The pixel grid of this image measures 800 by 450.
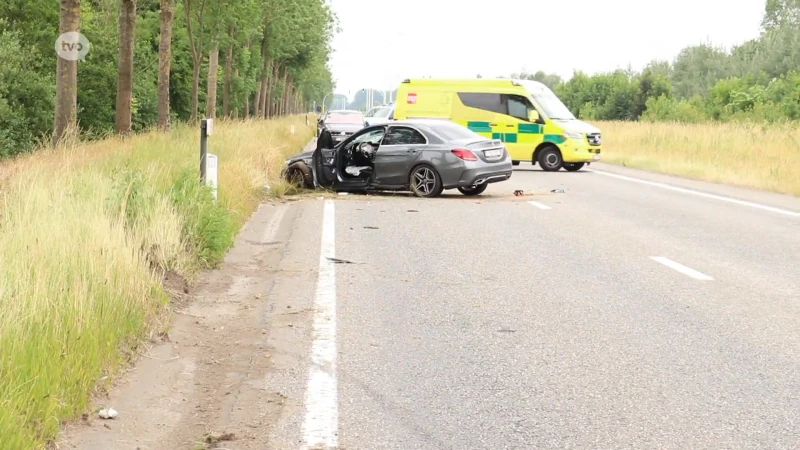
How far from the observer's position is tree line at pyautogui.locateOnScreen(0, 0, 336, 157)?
3638 cm

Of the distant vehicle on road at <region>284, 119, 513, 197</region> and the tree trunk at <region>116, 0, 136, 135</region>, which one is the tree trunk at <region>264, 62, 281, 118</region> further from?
the distant vehicle on road at <region>284, 119, 513, 197</region>

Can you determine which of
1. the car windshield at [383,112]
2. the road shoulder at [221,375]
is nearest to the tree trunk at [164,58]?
the car windshield at [383,112]

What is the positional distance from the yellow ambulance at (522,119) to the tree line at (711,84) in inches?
1387

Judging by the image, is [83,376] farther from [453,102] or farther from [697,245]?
[453,102]

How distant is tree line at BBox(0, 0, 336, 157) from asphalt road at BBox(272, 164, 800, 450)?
1697 centimetres

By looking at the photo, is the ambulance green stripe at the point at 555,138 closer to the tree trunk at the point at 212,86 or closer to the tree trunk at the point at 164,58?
the tree trunk at the point at 164,58

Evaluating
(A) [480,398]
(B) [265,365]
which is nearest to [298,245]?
(B) [265,365]

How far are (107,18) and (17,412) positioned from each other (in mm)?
46642

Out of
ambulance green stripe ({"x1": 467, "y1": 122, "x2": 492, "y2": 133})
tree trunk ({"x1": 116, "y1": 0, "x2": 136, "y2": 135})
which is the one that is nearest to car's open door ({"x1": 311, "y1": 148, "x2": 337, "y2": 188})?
tree trunk ({"x1": 116, "y1": 0, "x2": 136, "y2": 135})

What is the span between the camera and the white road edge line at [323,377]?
199 inches

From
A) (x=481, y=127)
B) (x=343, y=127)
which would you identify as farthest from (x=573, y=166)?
(x=343, y=127)

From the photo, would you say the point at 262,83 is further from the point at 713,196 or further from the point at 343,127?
the point at 713,196

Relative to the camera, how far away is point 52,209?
29.6 feet

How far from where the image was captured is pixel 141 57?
5288cm
